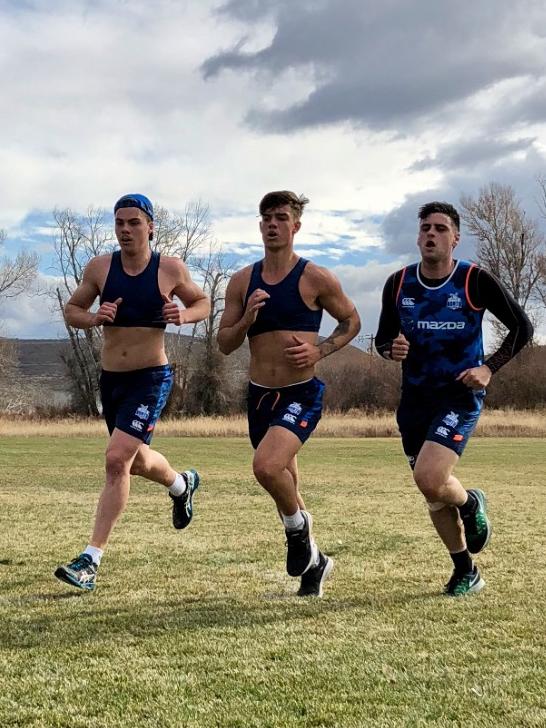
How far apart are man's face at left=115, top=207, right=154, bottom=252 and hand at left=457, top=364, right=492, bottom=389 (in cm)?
247

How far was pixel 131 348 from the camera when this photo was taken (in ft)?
19.3

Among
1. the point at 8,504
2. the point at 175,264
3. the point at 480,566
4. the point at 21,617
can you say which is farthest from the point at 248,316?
the point at 8,504

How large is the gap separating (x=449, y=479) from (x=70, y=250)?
5332cm

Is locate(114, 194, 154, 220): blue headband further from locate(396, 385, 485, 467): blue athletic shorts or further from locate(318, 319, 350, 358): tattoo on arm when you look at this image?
locate(396, 385, 485, 467): blue athletic shorts

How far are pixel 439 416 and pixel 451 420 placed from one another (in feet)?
0.29

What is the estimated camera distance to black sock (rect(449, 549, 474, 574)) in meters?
5.36

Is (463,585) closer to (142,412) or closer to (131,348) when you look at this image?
(142,412)

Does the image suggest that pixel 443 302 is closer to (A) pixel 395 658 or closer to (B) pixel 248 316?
A: (B) pixel 248 316

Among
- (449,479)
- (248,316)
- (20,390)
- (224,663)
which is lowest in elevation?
(20,390)

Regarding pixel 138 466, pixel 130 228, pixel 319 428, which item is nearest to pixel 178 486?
pixel 138 466

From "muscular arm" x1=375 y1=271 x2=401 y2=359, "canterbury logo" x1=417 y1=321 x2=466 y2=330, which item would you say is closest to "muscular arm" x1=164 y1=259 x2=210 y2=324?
"muscular arm" x1=375 y1=271 x2=401 y2=359

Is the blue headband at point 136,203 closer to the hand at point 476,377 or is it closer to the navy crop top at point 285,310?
the navy crop top at point 285,310

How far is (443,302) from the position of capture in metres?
5.38

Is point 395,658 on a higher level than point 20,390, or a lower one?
higher
